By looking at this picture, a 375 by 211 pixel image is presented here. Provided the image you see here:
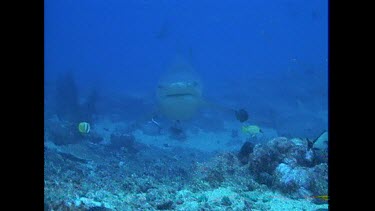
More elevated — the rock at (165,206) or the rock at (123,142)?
the rock at (123,142)

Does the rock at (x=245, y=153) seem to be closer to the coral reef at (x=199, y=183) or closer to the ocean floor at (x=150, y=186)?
the coral reef at (x=199, y=183)

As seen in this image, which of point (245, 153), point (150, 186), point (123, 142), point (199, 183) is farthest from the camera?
point (123, 142)

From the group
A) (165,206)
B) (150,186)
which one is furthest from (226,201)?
(150,186)

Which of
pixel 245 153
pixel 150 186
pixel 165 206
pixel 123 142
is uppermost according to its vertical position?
pixel 123 142

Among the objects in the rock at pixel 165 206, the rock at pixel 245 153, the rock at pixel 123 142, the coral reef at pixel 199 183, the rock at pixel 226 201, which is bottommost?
the rock at pixel 165 206

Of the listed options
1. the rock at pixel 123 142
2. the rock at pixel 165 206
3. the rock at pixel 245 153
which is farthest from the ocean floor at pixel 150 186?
the rock at pixel 123 142

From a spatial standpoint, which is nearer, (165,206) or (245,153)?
(165,206)

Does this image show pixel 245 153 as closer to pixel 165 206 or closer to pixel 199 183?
pixel 199 183

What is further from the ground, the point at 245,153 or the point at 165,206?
the point at 245,153

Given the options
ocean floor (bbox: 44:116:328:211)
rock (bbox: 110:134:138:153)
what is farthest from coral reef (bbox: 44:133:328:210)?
rock (bbox: 110:134:138:153)
